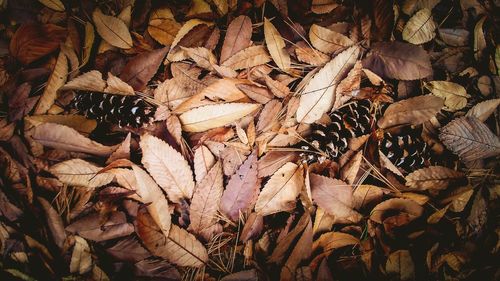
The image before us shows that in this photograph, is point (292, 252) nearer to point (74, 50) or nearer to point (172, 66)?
point (172, 66)

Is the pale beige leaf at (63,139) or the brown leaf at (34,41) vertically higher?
the brown leaf at (34,41)

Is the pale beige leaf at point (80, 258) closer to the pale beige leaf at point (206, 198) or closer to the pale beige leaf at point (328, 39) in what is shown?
the pale beige leaf at point (206, 198)

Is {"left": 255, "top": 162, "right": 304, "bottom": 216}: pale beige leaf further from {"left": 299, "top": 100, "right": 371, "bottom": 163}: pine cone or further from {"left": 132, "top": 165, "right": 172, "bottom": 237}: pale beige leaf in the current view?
{"left": 132, "top": 165, "right": 172, "bottom": 237}: pale beige leaf

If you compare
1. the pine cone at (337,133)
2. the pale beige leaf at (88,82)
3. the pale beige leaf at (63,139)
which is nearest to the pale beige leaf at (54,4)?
the pale beige leaf at (88,82)

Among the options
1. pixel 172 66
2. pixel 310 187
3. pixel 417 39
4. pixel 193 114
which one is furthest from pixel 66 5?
pixel 417 39

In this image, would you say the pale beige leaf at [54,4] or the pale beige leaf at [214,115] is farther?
the pale beige leaf at [54,4]

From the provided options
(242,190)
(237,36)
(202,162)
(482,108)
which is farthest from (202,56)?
(482,108)
